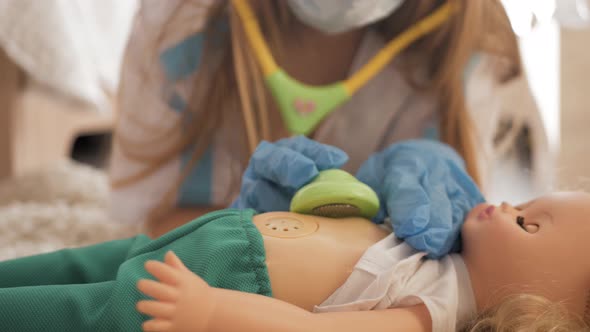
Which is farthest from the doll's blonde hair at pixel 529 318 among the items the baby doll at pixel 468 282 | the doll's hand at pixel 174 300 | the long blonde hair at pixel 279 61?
the long blonde hair at pixel 279 61

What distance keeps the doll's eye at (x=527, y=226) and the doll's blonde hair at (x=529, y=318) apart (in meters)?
0.06

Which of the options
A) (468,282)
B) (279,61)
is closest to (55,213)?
(279,61)

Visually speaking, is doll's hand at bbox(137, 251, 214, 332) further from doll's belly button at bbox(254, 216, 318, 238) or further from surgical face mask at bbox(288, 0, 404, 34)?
surgical face mask at bbox(288, 0, 404, 34)

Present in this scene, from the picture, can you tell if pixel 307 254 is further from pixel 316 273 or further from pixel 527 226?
pixel 527 226

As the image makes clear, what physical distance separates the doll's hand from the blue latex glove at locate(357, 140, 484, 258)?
206 mm

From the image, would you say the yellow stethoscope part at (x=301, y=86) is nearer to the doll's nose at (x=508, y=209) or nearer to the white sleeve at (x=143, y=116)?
the white sleeve at (x=143, y=116)

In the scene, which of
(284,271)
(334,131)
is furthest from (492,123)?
(284,271)

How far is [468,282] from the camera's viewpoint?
541mm

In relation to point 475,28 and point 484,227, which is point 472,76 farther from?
A: point 484,227

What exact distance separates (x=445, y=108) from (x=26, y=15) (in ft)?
1.98

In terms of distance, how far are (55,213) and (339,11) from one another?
0.49 m

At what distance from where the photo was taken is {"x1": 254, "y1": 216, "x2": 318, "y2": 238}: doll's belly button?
527mm

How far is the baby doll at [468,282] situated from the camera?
43cm

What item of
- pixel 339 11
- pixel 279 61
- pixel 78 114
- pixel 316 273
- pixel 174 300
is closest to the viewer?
pixel 174 300
